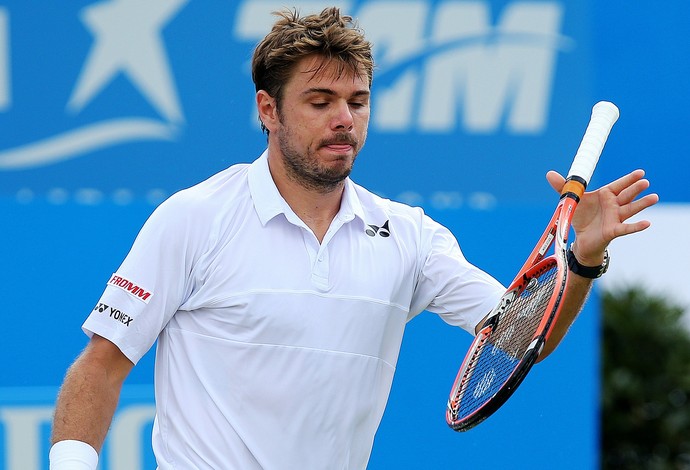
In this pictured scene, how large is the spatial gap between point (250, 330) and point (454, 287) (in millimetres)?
618

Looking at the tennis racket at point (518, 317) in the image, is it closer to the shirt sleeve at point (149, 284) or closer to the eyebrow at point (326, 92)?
the eyebrow at point (326, 92)

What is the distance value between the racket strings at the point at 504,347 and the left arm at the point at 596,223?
14 cm

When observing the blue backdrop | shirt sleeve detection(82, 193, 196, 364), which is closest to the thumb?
shirt sleeve detection(82, 193, 196, 364)

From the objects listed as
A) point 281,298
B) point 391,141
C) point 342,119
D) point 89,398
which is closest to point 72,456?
point 89,398

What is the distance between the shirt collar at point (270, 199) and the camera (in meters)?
3.16

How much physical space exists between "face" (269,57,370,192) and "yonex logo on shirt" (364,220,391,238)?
150mm

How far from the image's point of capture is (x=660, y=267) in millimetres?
10672

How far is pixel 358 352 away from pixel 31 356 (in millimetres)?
2200

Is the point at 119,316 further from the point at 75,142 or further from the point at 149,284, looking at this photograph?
the point at 75,142

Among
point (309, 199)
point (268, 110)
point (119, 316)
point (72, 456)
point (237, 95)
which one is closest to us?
point (72, 456)

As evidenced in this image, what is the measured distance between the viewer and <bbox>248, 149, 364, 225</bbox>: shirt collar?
125 inches

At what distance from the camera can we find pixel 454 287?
11.0ft

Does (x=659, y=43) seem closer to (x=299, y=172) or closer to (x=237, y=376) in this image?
(x=299, y=172)

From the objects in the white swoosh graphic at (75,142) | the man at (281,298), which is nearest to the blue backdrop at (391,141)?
the white swoosh graphic at (75,142)
